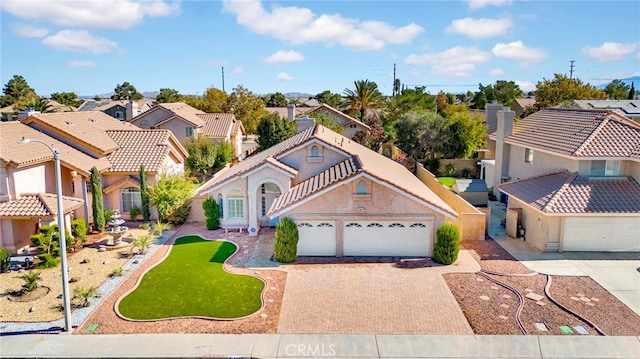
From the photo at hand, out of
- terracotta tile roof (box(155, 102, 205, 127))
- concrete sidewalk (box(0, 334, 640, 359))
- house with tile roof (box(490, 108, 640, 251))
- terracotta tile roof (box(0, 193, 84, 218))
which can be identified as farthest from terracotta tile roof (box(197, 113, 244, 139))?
concrete sidewalk (box(0, 334, 640, 359))

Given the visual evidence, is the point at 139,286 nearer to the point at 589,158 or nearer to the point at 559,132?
the point at 589,158

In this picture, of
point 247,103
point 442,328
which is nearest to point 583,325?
point 442,328

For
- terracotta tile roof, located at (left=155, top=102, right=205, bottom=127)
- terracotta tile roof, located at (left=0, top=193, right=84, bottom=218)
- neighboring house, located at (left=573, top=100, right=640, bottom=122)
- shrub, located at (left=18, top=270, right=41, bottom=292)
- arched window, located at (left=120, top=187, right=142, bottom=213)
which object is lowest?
shrub, located at (left=18, top=270, right=41, bottom=292)

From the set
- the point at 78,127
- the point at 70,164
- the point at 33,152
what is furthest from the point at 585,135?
the point at 78,127

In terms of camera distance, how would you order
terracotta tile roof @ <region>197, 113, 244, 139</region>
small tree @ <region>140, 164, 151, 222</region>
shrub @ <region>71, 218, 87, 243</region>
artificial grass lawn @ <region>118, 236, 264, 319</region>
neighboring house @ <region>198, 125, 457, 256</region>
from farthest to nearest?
terracotta tile roof @ <region>197, 113, 244, 139</region> → small tree @ <region>140, 164, 151, 222</region> → shrub @ <region>71, 218, 87, 243</region> → neighboring house @ <region>198, 125, 457, 256</region> → artificial grass lawn @ <region>118, 236, 264, 319</region>

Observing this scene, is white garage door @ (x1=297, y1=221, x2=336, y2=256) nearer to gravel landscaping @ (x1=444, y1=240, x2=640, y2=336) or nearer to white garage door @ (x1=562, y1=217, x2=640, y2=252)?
gravel landscaping @ (x1=444, y1=240, x2=640, y2=336)

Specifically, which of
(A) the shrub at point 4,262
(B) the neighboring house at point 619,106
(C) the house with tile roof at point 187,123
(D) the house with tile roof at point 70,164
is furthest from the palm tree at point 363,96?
(A) the shrub at point 4,262

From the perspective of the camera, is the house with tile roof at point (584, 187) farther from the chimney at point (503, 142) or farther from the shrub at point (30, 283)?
the shrub at point (30, 283)
